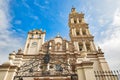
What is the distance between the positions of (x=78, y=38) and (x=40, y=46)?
769cm

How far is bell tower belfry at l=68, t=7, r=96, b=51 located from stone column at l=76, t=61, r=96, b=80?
14598 mm

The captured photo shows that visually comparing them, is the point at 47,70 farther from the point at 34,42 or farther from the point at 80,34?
the point at 80,34

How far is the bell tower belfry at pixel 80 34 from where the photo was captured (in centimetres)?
2262

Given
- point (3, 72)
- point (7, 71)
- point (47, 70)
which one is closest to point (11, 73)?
point (7, 71)

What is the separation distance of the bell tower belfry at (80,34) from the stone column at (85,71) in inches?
575

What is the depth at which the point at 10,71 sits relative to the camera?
7258 millimetres

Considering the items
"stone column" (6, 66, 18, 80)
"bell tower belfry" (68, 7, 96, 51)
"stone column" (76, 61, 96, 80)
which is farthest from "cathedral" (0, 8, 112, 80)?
"stone column" (76, 61, 96, 80)

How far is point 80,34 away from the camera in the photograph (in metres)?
24.4

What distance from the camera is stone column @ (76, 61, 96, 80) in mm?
6620

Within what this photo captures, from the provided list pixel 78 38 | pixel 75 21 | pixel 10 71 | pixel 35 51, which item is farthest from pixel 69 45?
pixel 10 71

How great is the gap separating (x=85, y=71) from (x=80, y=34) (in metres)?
18.0

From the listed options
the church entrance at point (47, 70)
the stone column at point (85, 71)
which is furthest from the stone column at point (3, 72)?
the stone column at point (85, 71)

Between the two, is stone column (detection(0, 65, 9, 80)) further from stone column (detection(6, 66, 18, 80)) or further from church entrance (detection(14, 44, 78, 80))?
church entrance (detection(14, 44, 78, 80))

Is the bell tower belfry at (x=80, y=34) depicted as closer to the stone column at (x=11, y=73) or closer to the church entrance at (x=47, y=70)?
the church entrance at (x=47, y=70)
